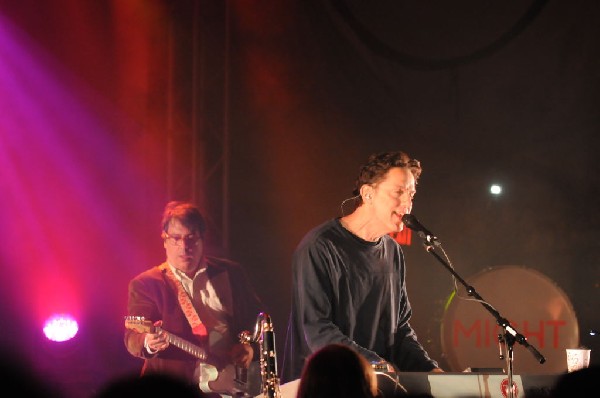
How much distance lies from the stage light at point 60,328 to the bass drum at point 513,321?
3.63 meters

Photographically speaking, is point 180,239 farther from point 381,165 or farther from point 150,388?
point 150,388

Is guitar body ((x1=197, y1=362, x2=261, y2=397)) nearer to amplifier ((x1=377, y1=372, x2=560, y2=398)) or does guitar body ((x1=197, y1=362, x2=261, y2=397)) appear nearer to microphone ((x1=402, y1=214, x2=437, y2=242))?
microphone ((x1=402, y1=214, x2=437, y2=242))

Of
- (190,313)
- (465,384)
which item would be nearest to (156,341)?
(190,313)

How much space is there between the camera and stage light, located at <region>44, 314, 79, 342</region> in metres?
7.08

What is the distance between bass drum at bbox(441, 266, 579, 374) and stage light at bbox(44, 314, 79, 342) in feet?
11.9

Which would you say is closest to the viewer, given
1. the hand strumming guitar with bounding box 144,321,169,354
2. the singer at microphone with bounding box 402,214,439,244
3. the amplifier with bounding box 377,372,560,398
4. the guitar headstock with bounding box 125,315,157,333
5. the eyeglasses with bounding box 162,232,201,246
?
the amplifier with bounding box 377,372,560,398

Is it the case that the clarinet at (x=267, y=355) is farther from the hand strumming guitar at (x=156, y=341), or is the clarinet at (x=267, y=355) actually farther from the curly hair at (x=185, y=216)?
the curly hair at (x=185, y=216)

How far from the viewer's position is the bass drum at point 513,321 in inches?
334

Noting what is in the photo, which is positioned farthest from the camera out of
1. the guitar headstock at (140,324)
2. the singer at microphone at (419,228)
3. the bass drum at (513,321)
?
the bass drum at (513,321)

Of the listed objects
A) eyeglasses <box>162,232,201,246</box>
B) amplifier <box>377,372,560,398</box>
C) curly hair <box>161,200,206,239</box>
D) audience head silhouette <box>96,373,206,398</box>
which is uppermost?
curly hair <box>161,200,206,239</box>

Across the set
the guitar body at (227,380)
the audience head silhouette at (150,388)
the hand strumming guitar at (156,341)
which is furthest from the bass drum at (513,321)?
the audience head silhouette at (150,388)

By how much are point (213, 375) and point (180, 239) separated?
1183 mm

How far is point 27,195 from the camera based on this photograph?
712 cm

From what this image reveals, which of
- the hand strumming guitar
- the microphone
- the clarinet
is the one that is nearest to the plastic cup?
the microphone
